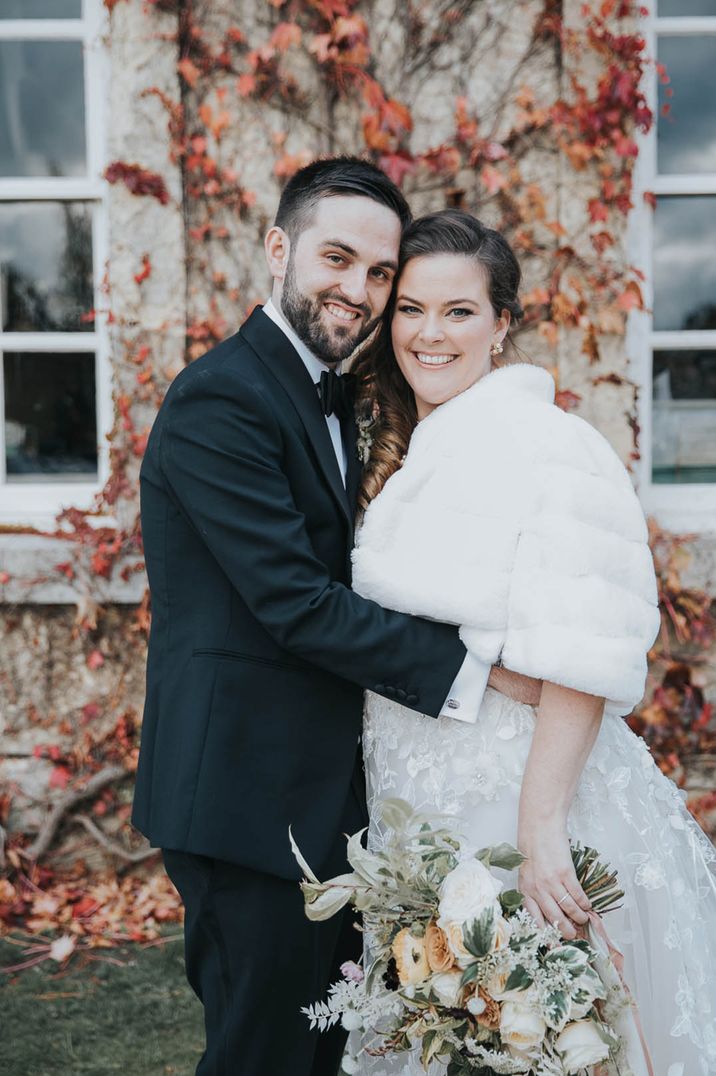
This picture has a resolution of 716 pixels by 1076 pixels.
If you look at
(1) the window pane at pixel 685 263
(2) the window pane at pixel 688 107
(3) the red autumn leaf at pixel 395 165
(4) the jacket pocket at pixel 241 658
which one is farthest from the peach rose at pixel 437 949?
(2) the window pane at pixel 688 107

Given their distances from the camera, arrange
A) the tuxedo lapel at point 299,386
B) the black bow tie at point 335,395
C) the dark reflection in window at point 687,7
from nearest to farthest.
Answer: the tuxedo lapel at point 299,386
the black bow tie at point 335,395
the dark reflection in window at point 687,7

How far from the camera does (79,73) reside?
407 cm

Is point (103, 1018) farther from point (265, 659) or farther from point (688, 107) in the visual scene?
point (688, 107)

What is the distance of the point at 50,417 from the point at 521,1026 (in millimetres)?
3399

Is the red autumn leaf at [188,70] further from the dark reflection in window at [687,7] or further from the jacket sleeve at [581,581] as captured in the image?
the jacket sleeve at [581,581]

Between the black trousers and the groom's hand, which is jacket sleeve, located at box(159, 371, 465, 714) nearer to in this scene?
the groom's hand

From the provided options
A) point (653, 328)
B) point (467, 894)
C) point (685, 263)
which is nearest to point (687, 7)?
point (685, 263)

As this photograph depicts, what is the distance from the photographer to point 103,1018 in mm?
3180

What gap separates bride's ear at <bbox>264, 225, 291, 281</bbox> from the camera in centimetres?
222

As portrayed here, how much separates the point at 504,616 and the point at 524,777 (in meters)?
0.32

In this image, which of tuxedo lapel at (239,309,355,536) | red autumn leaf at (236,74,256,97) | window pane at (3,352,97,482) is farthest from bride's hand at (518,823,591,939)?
red autumn leaf at (236,74,256,97)

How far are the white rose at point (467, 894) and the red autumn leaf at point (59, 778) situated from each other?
2862 mm

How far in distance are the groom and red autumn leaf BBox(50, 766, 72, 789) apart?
6.92 ft

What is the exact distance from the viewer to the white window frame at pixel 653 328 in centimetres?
401
